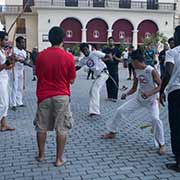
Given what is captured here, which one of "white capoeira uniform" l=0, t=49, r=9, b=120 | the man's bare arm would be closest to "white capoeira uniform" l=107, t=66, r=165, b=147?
the man's bare arm

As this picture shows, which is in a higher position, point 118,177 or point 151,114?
point 151,114

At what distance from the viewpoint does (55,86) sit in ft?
17.4

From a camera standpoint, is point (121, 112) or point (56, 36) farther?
point (121, 112)

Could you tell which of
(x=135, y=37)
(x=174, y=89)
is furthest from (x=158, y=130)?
(x=135, y=37)

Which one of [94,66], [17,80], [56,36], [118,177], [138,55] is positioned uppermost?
[56,36]

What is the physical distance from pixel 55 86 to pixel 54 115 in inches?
16.1

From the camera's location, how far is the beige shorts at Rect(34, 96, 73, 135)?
5309 mm

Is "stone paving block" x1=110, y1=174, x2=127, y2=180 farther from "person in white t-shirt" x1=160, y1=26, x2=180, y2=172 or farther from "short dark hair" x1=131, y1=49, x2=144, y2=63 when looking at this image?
"short dark hair" x1=131, y1=49, x2=144, y2=63

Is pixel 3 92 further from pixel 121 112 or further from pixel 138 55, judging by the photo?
pixel 138 55

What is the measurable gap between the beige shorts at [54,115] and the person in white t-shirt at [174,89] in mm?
1334

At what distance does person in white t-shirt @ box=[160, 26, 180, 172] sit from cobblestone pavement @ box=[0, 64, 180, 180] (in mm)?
357

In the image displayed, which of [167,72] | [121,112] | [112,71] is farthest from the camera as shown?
[112,71]

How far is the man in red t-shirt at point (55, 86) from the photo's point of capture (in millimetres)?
5242

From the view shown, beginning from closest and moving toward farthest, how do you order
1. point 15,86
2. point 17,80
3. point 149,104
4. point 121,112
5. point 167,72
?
1. point 167,72
2. point 149,104
3. point 121,112
4. point 15,86
5. point 17,80
